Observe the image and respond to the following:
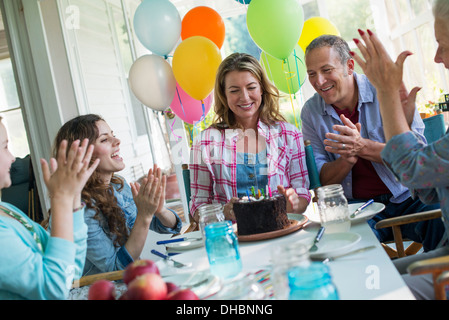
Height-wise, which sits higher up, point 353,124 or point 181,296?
point 353,124

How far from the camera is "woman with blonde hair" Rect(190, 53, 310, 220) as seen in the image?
2047mm

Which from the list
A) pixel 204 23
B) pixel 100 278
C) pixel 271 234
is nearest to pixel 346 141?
pixel 271 234

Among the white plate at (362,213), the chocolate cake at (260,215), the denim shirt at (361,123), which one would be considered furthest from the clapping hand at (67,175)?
the denim shirt at (361,123)

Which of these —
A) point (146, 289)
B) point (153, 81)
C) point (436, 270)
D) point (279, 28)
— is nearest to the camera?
point (146, 289)

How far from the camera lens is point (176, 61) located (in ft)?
8.18

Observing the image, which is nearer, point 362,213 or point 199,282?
point 199,282

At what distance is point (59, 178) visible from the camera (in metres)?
1.05

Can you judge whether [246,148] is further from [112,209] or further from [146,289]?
[146,289]

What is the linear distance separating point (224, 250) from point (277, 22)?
157cm

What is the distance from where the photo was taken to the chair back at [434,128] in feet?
6.97

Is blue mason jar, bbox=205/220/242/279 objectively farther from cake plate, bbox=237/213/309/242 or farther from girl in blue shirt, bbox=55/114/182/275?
girl in blue shirt, bbox=55/114/182/275

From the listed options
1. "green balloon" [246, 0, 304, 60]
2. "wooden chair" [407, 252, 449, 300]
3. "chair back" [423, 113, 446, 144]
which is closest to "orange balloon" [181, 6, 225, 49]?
"green balloon" [246, 0, 304, 60]

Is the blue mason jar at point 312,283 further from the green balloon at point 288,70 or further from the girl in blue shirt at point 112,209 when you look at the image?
the green balloon at point 288,70
